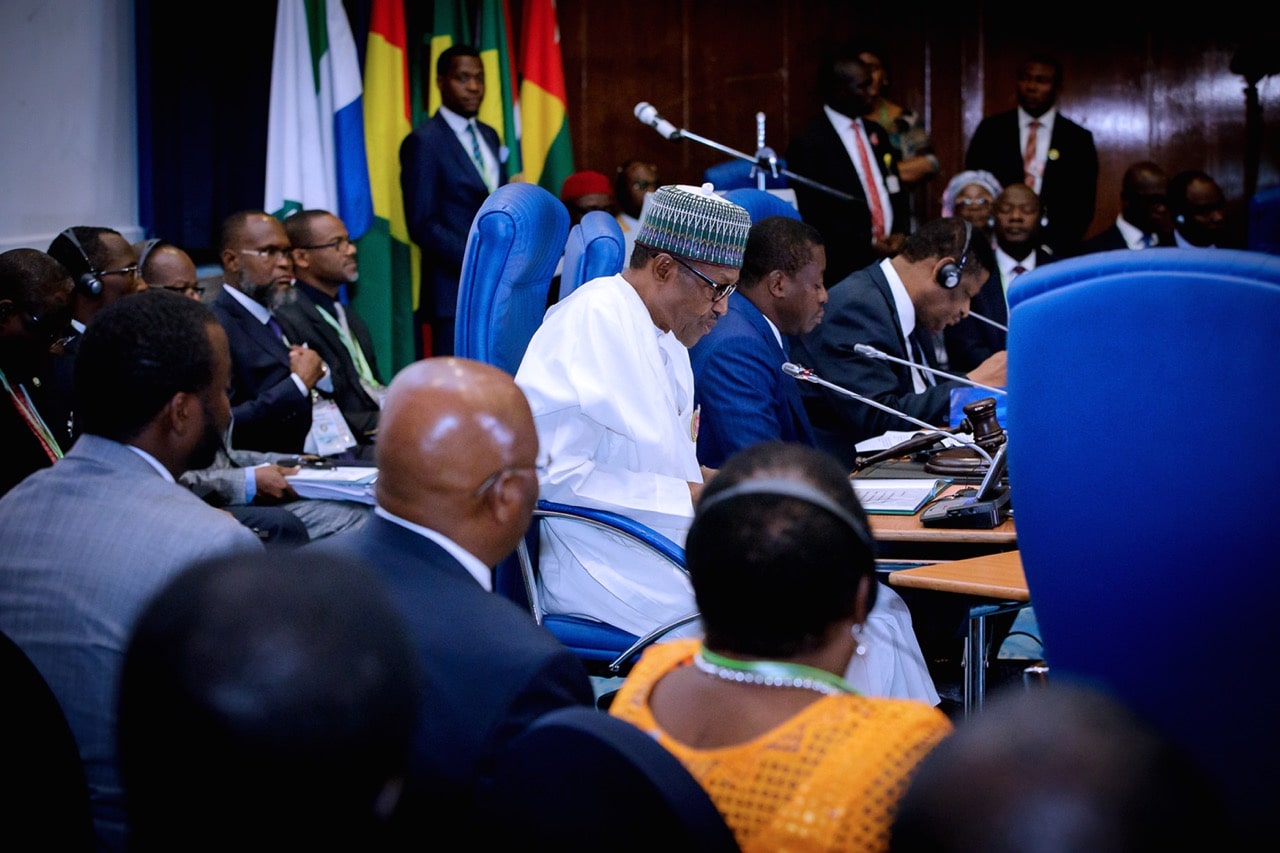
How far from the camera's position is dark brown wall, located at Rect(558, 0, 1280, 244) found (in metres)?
6.87

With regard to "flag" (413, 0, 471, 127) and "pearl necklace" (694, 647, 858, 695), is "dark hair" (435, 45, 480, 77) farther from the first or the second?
"pearl necklace" (694, 647, 858, 695)

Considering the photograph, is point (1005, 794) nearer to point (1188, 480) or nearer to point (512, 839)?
point (512, 839)

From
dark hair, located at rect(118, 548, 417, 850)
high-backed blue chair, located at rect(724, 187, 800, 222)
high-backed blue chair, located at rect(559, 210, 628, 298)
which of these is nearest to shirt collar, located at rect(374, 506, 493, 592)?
dark hair, located at rect(118, 548, 417, 850)

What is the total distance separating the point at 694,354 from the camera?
10.1 ft

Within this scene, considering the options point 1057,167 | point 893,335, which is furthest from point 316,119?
point 1057,167

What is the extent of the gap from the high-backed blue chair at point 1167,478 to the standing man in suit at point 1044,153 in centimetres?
520

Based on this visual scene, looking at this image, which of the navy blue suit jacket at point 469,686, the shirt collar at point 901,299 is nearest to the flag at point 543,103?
the shirt collar at point 901,299

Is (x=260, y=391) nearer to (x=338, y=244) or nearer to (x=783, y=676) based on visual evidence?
(x=338, y=244)

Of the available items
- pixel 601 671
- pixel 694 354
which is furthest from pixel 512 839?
pixel 694 354

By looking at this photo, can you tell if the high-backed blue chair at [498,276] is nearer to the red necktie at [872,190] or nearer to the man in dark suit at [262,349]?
the man in dark suit at [262,349]

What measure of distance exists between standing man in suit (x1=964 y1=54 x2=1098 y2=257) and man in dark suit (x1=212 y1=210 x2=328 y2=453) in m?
3.53

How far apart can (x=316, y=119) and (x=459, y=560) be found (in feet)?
13.5

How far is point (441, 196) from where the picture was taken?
17.4 feet

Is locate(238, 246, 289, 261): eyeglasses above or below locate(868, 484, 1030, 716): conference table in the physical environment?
above
